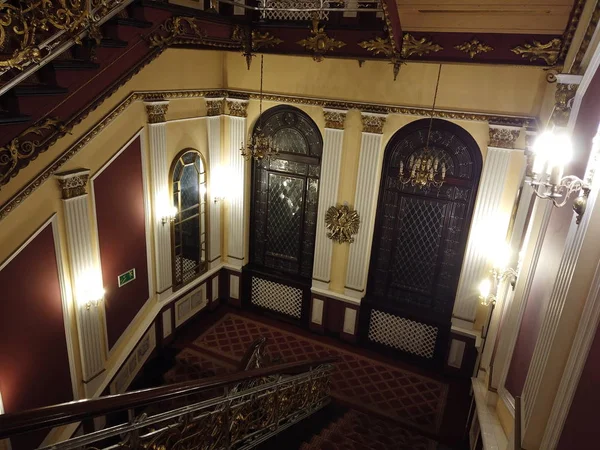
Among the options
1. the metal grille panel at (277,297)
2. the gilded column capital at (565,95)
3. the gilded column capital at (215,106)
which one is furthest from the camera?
the metal grille panel at (277,297)

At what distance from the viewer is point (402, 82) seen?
6504 mm

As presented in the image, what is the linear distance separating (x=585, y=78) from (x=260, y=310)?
6614 mm

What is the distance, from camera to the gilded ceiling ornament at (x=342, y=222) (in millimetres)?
7277

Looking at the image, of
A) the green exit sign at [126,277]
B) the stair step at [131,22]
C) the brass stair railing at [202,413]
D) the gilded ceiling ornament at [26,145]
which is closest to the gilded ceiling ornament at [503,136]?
the brass stair railing at [202,413]

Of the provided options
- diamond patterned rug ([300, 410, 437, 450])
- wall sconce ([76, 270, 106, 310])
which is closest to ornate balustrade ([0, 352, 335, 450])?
diamond patterned rug ([300, 410, 437, 450])

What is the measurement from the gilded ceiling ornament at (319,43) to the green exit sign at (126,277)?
415cm

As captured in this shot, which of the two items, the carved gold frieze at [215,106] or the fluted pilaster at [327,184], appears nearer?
the fluted pilaster at [327,184]

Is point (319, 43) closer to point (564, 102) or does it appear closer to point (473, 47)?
point (473, 47)

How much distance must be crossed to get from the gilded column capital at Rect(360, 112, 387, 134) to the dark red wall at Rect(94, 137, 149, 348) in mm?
3381

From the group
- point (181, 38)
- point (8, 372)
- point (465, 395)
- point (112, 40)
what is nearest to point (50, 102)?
point (112, 40)

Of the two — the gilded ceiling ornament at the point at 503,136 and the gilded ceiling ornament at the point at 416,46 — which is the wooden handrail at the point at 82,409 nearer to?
the gilded ceiling ornament at the point at 416,46

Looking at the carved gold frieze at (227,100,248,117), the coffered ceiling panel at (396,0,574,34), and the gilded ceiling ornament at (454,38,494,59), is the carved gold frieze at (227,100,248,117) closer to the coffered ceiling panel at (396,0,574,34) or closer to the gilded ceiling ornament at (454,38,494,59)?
the coffered ceiling panel at (396,0,574,34)

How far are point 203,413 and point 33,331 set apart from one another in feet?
8.92

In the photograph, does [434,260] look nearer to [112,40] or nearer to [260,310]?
[260,310]
